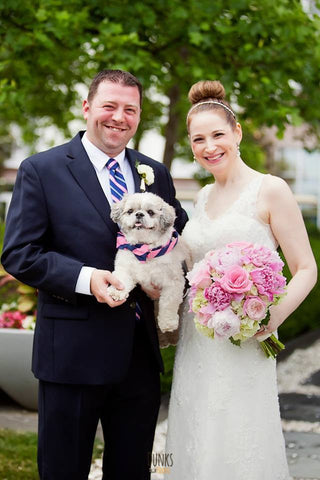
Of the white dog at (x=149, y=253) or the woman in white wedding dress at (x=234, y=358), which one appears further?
the woman in white wedding dress at (x=234, y=358)

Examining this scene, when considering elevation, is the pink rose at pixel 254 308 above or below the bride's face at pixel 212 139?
below

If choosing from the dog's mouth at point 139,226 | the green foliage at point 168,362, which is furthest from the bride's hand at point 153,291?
the green foliage at point 168,362

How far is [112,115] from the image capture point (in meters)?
3.41

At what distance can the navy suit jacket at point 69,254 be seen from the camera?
10.9 feet

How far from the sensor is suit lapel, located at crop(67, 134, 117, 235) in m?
3.39

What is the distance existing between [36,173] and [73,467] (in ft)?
5.09

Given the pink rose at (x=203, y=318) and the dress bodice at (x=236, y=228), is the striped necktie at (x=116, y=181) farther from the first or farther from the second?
the pink rose at (x=203, y=318)

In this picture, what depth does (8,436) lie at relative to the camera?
18.9 ft

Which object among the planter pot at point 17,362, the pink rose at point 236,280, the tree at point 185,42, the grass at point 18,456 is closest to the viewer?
the pink rose at point 236,280

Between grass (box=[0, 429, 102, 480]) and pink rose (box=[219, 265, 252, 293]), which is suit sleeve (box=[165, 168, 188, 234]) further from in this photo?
grass (box=[0, 429, 102, 480])

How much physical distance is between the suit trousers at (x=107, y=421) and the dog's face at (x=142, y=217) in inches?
21.2

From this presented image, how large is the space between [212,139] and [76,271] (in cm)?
102

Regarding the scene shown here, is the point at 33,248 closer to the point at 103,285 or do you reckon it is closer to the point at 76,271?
the point at 76,271

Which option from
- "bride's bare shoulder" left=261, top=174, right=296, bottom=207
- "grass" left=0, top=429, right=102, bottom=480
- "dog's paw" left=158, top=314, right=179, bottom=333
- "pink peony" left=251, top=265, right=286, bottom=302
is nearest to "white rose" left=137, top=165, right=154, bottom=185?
"bride's bare shoulder" left=261, top=174, right=296, bottom=207
